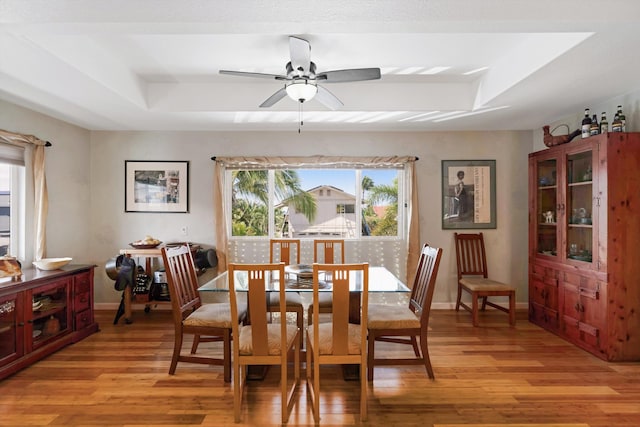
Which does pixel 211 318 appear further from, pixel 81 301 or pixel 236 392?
pixel 81 301

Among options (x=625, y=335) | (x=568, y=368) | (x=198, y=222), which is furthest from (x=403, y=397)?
(x=198, y=222)

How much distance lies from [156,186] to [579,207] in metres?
4.71

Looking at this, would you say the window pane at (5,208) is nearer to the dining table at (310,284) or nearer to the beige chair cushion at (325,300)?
the dining table at (310,284)

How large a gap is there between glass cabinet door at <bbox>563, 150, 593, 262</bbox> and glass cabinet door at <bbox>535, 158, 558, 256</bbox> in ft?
0.58

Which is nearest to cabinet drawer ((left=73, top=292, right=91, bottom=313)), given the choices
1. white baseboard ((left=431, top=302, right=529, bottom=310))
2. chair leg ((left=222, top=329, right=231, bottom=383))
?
chair leg ((left=222, top=329, right=231, bottom=383))

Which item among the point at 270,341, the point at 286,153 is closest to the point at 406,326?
the point at 270,341

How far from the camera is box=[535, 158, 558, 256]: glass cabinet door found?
12.5ft

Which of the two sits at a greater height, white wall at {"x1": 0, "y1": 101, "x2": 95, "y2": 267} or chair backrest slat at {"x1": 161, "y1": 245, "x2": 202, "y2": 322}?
white wall at {"x1": 0, "y1": 101, "x2": 95, "y2": 267}

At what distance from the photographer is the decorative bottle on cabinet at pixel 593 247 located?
3.04 meters

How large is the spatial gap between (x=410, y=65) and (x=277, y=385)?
9.27ft

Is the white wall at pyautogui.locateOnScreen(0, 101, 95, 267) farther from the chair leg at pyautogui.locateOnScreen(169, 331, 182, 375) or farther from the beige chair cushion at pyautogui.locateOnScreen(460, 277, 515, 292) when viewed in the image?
the beige chair cushion at pyautogui.locateOnScreen(460, 277, 515, 292)

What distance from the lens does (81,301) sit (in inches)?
141

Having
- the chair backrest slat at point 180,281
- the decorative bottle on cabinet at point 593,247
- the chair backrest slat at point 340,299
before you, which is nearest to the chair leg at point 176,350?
the chair backrest slat at point 180,281

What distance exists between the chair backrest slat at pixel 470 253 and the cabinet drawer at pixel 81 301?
4168mm
